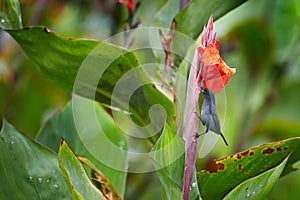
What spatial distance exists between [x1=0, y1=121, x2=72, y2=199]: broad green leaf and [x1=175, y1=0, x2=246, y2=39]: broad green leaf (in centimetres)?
25

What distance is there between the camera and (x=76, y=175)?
0.73 meters

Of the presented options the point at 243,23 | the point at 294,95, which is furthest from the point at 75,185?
the point at 294,95

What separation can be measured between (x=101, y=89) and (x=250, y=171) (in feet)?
0.73

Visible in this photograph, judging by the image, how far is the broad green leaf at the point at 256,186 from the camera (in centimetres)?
73

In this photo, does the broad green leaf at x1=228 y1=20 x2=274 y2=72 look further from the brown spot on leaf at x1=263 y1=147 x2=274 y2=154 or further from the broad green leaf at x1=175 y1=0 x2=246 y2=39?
the brown spot on leaf at x1=263 y1=147 x2=274 y2=154

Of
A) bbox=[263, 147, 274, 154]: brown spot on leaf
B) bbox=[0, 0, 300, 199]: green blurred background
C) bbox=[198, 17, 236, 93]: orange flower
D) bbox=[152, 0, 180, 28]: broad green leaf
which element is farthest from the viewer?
bbox=[0, 0, 300, 199]: green blurred background

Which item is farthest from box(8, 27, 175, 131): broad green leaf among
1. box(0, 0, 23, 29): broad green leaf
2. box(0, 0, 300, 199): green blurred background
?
box(0, 0, 300, 199): green blurred background

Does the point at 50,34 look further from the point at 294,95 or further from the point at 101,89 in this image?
the point at 294,95

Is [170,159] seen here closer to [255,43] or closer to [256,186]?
[256,186]

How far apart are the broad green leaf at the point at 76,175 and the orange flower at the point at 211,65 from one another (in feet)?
0.54

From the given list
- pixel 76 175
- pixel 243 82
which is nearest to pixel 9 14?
pixel 76 175

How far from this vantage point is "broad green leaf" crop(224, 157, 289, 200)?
2.41 feet

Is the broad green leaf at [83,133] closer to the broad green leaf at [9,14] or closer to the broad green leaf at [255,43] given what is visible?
the broad green leaf at [9,14]

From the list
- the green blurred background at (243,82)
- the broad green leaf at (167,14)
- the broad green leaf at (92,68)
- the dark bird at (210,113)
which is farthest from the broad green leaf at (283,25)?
the dark bird at (210,113)
